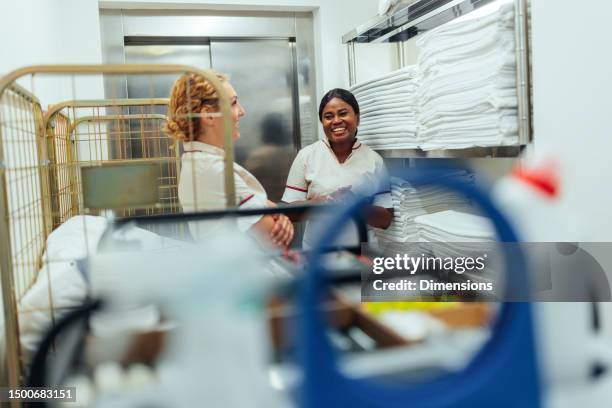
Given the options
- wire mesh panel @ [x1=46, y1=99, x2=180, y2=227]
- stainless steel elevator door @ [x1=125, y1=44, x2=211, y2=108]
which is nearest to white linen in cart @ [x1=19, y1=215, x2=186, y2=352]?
wire mesh panel @ [x1=46, y1=99, x2=180, y2=227]

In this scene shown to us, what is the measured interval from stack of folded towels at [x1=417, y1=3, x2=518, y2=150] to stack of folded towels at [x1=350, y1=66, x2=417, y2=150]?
3.5 inches

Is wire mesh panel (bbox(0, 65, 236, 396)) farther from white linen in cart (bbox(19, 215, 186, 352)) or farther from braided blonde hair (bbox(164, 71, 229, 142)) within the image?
braided blonde hair (bbox(164, 71, 229, 142))

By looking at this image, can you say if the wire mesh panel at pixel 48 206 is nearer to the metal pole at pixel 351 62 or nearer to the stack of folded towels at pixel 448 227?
the stack of folded towels at pixel 448 227

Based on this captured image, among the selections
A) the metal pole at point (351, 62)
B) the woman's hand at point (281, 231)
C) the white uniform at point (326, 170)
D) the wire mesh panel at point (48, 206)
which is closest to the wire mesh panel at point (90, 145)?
the wire mesh panel at point (48, 206)

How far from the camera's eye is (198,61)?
312 centimetres

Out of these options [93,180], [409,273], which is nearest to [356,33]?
[93,180]

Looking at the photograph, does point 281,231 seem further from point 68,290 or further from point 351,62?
point 351,62

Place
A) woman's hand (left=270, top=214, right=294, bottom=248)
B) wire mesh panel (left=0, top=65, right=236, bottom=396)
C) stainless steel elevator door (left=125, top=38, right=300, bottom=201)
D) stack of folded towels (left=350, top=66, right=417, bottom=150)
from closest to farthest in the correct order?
wire mesh panel (left=0, top=65, right=236, bottom=396)
woman's hand (left=270, top=214, right=294, bottom=248)
stack of folded towels (left=350, top=66, right=417, bottom=150)
stainless steel elevator door (left=125, top=38, right=300, bottom=201)

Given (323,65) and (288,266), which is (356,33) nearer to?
(323,65)

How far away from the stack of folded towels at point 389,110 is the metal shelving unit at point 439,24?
0.07 meters

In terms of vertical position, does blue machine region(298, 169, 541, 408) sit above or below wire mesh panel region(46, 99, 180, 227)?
below

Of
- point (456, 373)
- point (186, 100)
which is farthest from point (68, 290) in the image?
point (186, 100)

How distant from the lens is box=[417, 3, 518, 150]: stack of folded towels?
158cm

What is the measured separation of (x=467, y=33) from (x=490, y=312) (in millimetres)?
1466
